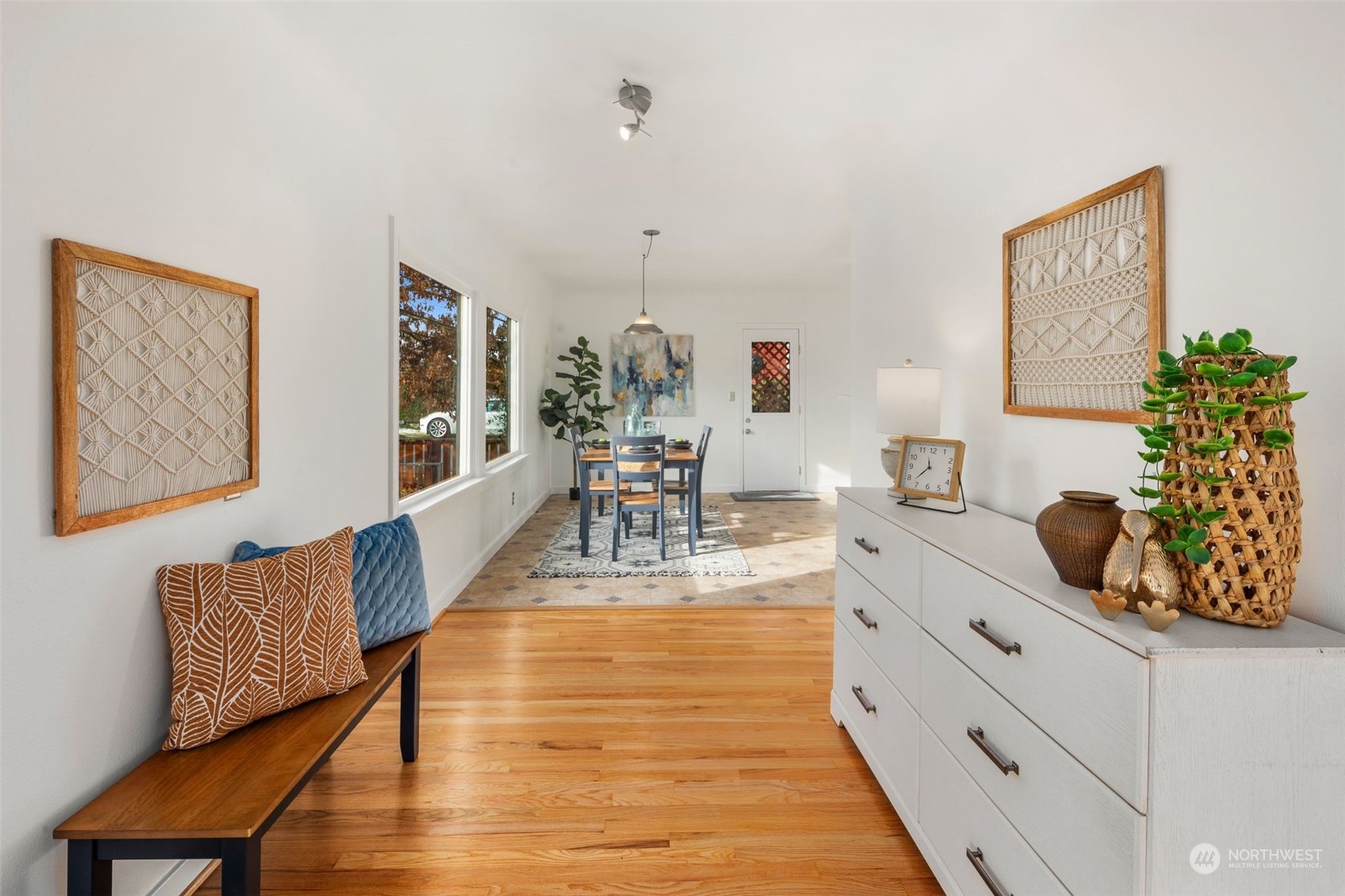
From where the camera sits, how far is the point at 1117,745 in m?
0.96

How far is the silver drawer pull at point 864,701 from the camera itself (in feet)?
6.42

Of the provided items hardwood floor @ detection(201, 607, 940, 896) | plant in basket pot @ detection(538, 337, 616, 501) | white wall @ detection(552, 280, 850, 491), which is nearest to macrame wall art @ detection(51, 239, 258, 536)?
hardwood floor @ detection(201, 607, 940, 896)

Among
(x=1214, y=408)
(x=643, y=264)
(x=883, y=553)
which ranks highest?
(x=643, y=264)

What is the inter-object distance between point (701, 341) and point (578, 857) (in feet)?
21.8

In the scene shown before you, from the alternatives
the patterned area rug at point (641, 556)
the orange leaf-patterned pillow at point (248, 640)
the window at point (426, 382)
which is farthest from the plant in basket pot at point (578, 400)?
the orange leaf-patterned pillow at point (248, 640)

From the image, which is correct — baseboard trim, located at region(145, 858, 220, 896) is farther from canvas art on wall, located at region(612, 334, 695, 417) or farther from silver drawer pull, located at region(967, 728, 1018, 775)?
canvas art on wall, located at region(612, 334, 695, 417)

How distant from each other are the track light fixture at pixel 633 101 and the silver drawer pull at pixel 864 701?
2.35 metres

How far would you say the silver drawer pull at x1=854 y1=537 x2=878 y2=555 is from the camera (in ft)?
6.48

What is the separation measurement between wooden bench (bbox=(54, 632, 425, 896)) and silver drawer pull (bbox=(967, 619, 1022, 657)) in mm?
1494

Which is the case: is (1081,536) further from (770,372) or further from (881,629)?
(770,372)

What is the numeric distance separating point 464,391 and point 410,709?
2.63 metres

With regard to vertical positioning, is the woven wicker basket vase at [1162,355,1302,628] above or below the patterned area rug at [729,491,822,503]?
above

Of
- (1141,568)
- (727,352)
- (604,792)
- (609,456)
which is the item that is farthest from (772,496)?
(1141,568)

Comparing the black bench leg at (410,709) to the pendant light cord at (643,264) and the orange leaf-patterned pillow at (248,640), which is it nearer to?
the orange leaf-patterned pillow at (248,640)
